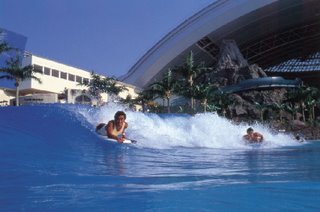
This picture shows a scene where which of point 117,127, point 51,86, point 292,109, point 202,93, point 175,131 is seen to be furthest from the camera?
point 292,109

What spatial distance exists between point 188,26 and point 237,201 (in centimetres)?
5357

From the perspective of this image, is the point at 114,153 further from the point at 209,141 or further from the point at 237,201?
the point at 209,141

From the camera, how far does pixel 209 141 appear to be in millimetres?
12336

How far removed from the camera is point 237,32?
58.6m

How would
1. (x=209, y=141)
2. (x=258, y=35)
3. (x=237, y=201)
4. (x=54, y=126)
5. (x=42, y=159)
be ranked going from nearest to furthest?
1. (x=237, y=201)
2. (x=42, y=159)
3. (x=54, y=126)
4. (x=209, y=141)
5. (x=258, y=35)

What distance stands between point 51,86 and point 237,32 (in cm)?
2939

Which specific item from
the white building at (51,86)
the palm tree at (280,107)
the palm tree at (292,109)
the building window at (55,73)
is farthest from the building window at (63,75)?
the palm tree at (292,109)

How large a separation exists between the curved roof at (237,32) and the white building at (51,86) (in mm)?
14717

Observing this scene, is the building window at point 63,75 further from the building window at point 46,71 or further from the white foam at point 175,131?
the white foam at point 175,131

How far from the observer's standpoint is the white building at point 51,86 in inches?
1394

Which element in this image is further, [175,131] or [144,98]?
[144,98]

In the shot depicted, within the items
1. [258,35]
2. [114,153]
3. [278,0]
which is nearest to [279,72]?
[258,35]

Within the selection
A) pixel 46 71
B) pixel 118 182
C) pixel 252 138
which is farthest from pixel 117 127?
pixel 46 71

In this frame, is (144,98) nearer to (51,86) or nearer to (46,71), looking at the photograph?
(51,86)
